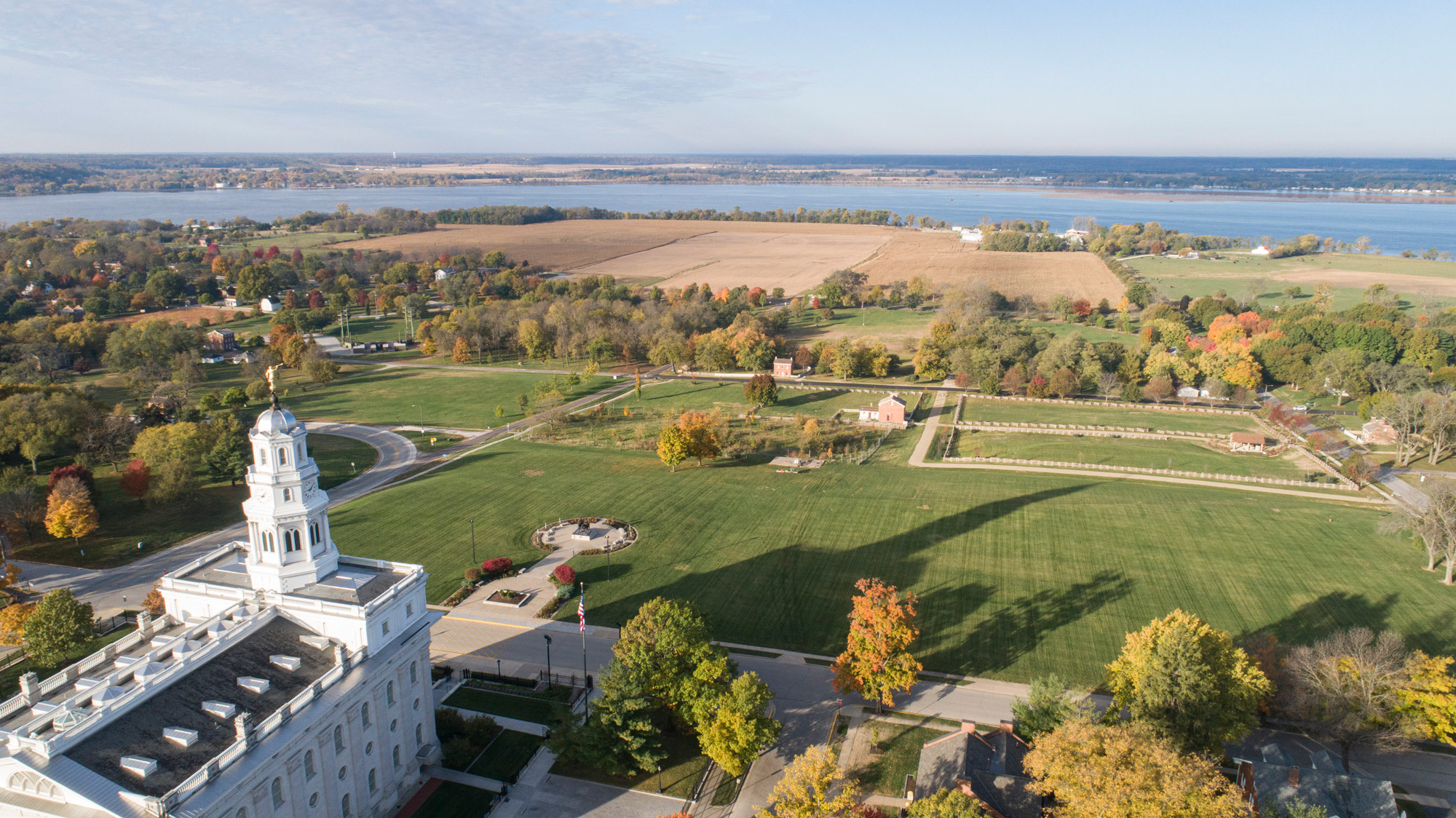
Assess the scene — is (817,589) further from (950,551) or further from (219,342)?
(219,342)

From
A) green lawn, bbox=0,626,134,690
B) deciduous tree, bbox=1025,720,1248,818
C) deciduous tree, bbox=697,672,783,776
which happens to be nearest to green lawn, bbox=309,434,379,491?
green lawn, bbox=0,626,134,690

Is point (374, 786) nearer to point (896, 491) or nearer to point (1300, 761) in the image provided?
point (1300, 761)

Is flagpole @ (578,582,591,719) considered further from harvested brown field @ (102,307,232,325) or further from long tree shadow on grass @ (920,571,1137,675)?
harvested brown field @ (102,307,232,325)

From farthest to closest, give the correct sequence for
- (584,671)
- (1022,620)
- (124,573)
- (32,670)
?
(124,573)
(1022,620)
(584,671)
(32,670)

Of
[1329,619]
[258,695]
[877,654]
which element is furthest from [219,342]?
[1329,619]

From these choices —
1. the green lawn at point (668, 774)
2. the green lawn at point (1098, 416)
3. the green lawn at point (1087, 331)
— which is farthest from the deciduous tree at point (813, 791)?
the green lawn at point (1087, 331)

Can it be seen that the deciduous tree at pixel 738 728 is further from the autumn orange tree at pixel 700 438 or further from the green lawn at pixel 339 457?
the green lawn at pixel 339 457

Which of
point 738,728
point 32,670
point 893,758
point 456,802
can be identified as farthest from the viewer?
point 32,670
